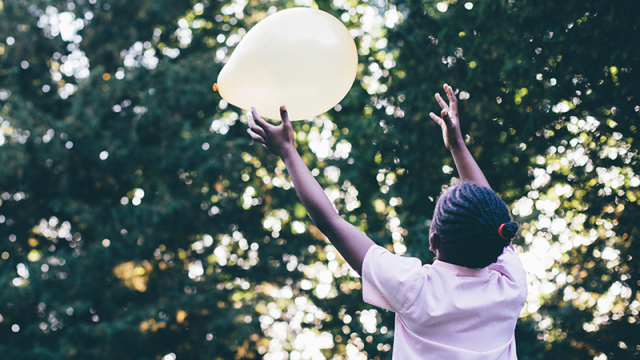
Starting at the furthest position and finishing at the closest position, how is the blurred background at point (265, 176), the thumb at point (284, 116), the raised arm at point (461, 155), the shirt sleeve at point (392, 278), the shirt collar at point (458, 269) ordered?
the blurred background at point (265, 176) < the raised arm at point (461, 155) < the thumb at point (284, 116) < the shirt collar at point (458, 269) < the shirt sleeve at point (392, 278)

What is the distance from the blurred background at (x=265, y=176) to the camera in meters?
4.65

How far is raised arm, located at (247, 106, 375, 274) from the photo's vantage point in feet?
3.99

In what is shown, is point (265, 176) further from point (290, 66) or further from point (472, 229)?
point (472, 229)

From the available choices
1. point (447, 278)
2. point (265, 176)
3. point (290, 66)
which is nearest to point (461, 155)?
point (447, 278)

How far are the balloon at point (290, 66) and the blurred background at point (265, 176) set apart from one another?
8.96 ft

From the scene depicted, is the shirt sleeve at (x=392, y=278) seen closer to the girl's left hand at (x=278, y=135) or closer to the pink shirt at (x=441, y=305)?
the pink shirt at (x=441, y=305)

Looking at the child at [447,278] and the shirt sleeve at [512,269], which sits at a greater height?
the child at [447,278]

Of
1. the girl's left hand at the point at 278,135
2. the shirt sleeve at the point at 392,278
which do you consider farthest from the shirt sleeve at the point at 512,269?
the girl's left hand at the point at 278,135

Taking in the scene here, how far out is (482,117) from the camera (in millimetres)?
5234

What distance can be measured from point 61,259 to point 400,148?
5.37 meters

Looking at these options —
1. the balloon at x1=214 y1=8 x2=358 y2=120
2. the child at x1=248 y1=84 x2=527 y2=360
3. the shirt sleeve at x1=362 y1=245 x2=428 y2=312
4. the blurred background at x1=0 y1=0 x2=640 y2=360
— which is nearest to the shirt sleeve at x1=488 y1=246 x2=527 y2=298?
the child at x1=248 y1=84 x2=527 y2=360

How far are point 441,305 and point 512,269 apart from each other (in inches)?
A: 12.8

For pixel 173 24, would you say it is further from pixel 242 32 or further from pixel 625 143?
pixel 625 143

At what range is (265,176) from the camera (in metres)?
9.09
